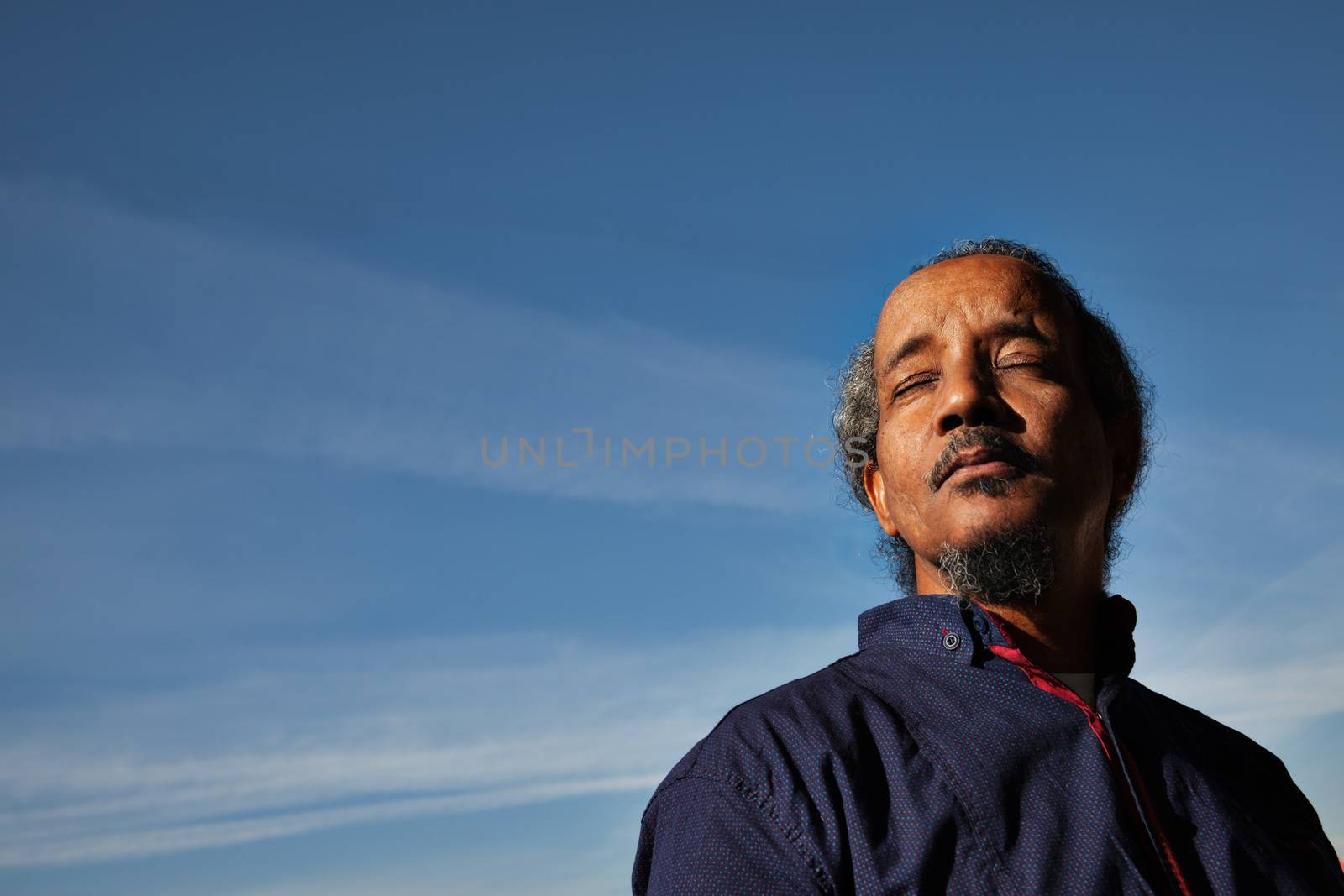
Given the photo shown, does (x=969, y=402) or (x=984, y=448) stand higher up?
(x=969, y=402)

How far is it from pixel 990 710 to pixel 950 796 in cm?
33

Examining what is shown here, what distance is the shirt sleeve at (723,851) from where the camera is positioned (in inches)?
88.3

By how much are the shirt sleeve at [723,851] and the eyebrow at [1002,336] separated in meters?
1.55

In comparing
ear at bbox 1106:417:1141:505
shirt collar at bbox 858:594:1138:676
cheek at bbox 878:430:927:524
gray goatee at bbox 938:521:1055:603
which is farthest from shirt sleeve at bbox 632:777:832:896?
ear at bbox 1106:417:1141:505

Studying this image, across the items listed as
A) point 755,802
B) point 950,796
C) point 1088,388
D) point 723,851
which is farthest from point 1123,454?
point 723,851

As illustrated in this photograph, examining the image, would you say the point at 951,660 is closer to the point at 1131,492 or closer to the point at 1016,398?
the point at 1016,398

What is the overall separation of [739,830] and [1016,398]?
157 cm

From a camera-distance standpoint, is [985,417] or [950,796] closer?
[950,796]

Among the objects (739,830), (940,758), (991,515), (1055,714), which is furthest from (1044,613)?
(739,830)

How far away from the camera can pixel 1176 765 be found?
2.88 metres

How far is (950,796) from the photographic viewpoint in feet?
7.97

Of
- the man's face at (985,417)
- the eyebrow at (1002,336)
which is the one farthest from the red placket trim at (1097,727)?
the eyebrow at (1002,336)

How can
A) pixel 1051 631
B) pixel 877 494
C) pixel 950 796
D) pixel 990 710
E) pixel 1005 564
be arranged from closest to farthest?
1. pixel 950 796
2. pixel 990 710
3. pixel 1005 564
4. pixel 1051 631
5. pixel 877 494

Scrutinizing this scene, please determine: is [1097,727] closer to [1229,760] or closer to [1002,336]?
[1229,760]
